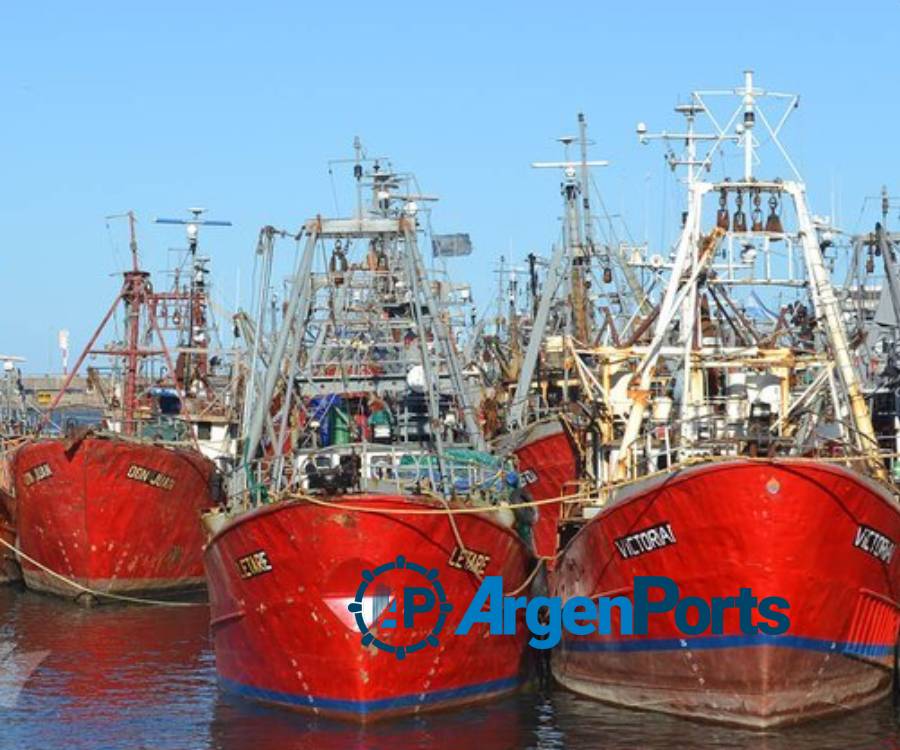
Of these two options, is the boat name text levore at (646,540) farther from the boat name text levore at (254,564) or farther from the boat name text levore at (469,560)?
the boat name text levore at (254,564)

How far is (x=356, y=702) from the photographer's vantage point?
71.3ft

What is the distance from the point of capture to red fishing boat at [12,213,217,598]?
113ft

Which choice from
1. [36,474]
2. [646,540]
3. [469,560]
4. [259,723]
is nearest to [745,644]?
[646,540]

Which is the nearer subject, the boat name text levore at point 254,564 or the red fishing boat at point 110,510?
the boat name text levore at point 254,564

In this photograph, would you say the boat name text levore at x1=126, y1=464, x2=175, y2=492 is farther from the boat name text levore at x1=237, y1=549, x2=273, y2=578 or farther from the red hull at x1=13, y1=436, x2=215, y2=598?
the boat name text levore at x1=237, y1=549, x2=273, y2=578

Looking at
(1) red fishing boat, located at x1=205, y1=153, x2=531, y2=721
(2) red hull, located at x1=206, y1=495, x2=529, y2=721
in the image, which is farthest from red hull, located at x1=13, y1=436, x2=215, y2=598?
(2) red hull, located at x1=206, y1=495, x2=529, y2=721

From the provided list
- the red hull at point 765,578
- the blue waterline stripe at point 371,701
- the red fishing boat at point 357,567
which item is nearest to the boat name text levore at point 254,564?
the red fishing boat at point 357,567

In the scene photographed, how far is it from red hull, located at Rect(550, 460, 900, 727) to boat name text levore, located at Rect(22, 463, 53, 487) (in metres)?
15.7

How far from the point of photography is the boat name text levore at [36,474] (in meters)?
35.0

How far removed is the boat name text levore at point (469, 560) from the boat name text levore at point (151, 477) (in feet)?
43.8

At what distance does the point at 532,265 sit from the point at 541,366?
19.5 ft

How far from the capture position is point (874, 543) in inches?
850

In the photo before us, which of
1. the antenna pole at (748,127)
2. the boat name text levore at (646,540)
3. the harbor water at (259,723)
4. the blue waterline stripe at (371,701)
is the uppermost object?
the antenna pole at (748,127)

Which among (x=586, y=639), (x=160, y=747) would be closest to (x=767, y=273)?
(x=586, y=639)
